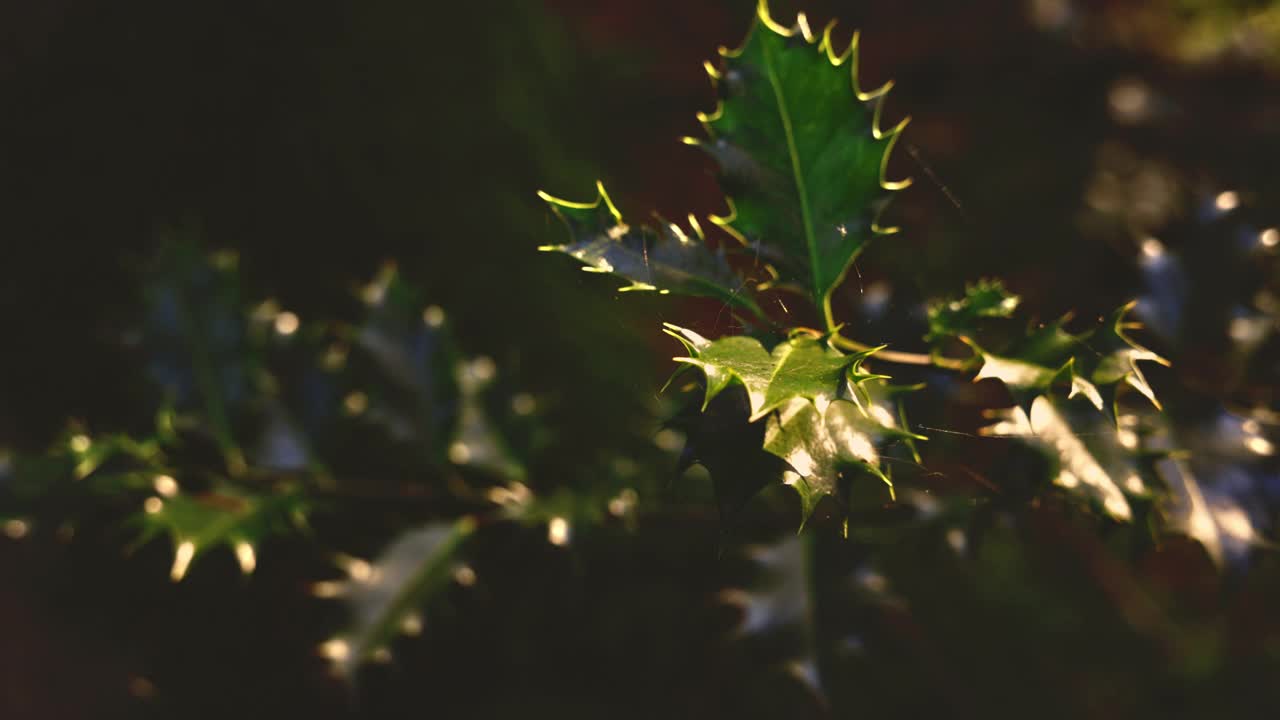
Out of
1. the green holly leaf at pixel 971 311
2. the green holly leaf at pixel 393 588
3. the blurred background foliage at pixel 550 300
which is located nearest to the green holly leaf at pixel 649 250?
the green holly leaf at pixel 971 311

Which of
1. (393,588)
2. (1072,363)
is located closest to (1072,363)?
(1072,363)

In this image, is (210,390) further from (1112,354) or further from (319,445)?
(1112,354)

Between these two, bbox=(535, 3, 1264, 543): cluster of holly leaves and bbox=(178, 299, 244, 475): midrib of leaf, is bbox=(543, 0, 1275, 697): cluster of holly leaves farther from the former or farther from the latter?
bbox=(178, 299, 244, 475): midrib of leaf

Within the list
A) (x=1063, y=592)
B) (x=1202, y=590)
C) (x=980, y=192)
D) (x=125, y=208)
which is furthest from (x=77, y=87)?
(x=1202, y=590)

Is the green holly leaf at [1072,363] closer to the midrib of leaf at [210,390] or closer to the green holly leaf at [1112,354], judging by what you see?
the green holly leaf at [1112,354]

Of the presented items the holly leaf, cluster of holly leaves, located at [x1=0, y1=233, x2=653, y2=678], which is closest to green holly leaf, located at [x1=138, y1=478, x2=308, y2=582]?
cluster of holly leaves, located at [x1=0, y1=233, x2=653, y2=678]
